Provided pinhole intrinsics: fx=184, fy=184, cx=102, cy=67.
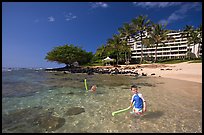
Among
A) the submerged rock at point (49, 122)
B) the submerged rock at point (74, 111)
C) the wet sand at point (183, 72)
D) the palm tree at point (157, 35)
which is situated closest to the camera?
the submerged rock at point (49, 122)

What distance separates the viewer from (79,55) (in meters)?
74.1

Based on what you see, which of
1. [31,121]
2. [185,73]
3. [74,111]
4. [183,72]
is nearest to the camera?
[31,121]

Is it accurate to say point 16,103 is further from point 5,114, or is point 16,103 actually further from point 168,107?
point 168,107

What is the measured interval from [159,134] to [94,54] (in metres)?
86.4

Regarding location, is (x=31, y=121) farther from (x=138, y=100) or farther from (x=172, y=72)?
(x=172, y=72)

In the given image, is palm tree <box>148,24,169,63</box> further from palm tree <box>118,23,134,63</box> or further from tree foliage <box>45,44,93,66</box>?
tree foliage <box>45,44,93,66</box>

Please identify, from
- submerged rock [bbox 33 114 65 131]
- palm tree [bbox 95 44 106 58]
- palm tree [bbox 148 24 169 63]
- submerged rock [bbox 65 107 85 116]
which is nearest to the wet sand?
submerged rock [bbox 65 107 85 116]

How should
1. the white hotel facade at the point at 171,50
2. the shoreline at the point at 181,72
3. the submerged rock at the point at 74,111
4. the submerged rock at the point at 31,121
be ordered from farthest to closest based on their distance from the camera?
the white hotel facade at the point at 171,50 < the shoreline at the point at 181,72 < the submerged rock at the point at 74,111 < the submerged rock at the point at 31,121

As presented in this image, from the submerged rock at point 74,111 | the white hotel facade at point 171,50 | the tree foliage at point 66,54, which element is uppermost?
the white hotel facade at point 171,50

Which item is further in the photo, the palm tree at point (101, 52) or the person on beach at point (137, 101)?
the palm tree at point (101, 52)

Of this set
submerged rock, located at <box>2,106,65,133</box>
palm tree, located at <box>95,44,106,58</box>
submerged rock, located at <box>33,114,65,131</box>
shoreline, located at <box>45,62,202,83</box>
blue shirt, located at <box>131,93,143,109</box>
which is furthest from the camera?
palm tree, located at <box>95,44,106,58</box>

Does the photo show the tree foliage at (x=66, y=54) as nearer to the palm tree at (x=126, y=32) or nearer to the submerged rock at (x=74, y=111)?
the palm tree at (x=126, y=32)

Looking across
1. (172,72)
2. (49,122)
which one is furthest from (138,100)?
(172,72)

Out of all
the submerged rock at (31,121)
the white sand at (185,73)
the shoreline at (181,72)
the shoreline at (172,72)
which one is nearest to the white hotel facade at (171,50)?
the shoreline at (172,72)
